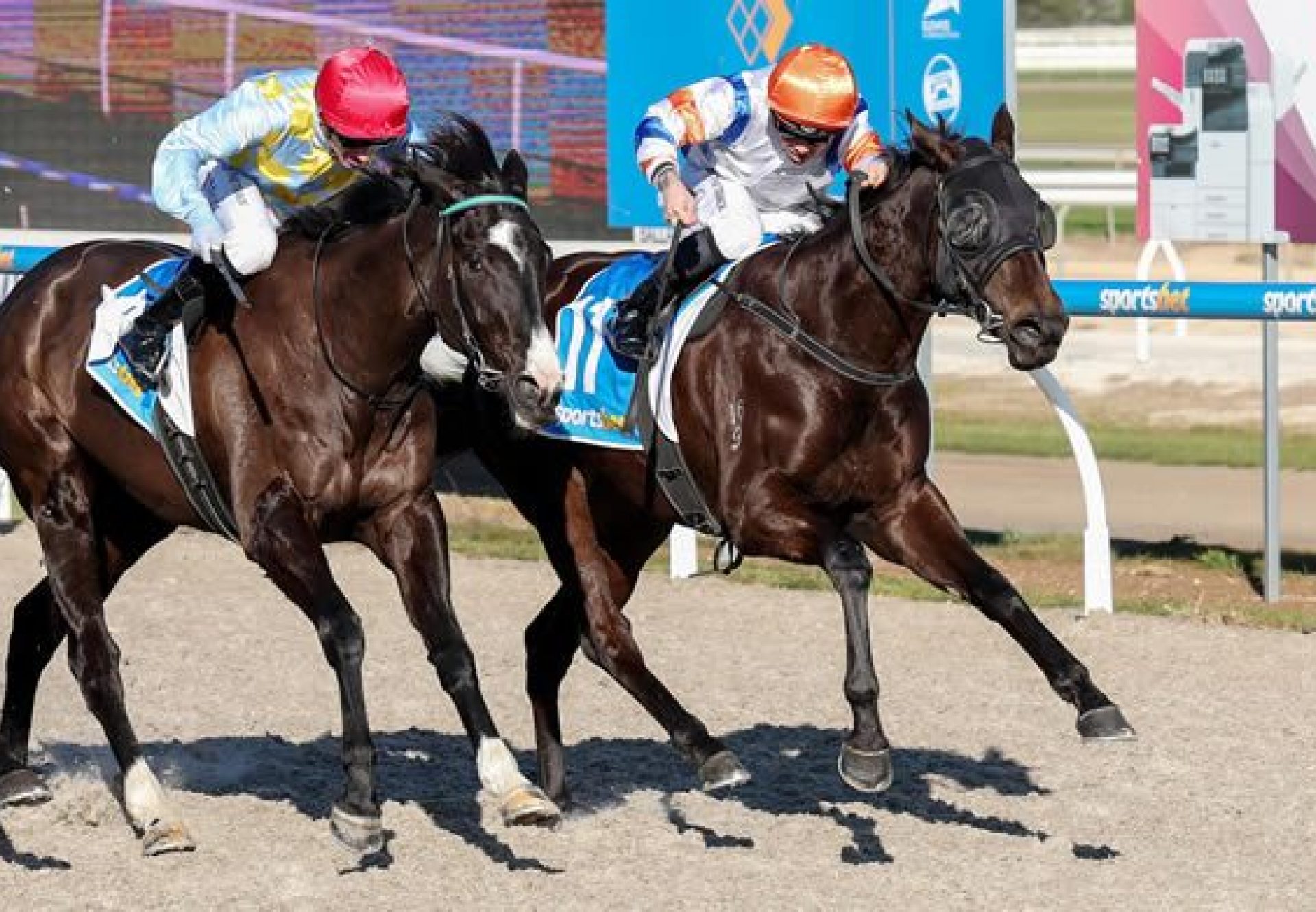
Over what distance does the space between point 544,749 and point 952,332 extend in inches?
479

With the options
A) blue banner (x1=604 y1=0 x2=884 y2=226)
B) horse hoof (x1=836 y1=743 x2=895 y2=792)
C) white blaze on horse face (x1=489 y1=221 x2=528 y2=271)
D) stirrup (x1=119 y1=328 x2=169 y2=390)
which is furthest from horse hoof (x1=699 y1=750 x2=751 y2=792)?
blue banner (x1=604 y1=0 x2=884 y2=226)

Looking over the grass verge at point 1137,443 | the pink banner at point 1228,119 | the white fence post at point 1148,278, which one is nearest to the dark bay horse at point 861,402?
the pink banner at point 1228,119

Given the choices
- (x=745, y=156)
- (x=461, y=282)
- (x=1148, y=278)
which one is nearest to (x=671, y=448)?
(x=745, y=156)

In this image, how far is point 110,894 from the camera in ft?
19.9

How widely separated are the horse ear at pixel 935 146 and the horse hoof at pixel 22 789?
2.81 metres

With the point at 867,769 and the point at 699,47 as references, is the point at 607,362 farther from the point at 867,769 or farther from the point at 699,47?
the point at 699,47

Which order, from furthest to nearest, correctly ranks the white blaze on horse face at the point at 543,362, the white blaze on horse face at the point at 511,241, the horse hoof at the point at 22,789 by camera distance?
the horse hoof at the point at 22,789 → the white blaze on horse face at the point at 511,241 → the white blaze on horse face at the point at 543,362

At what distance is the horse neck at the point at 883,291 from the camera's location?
6367 mm

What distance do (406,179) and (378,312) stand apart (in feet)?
1.06

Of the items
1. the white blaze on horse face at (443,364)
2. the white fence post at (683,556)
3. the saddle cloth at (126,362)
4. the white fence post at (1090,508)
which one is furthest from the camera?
the white fence post at (683,556)

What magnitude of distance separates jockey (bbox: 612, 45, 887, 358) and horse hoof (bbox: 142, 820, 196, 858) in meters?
1.66

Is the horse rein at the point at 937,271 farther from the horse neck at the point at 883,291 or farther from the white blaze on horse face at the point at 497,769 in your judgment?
the white blaze on horse face at the point at 497,769

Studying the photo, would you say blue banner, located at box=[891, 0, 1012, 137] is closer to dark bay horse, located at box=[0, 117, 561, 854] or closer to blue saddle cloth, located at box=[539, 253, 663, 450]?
blue saddle cloth, located at box=[539, 253, 663, 450]

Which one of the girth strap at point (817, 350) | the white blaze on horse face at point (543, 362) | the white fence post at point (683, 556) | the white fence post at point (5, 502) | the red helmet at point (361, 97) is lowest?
the white fence post at point (5, 502)
